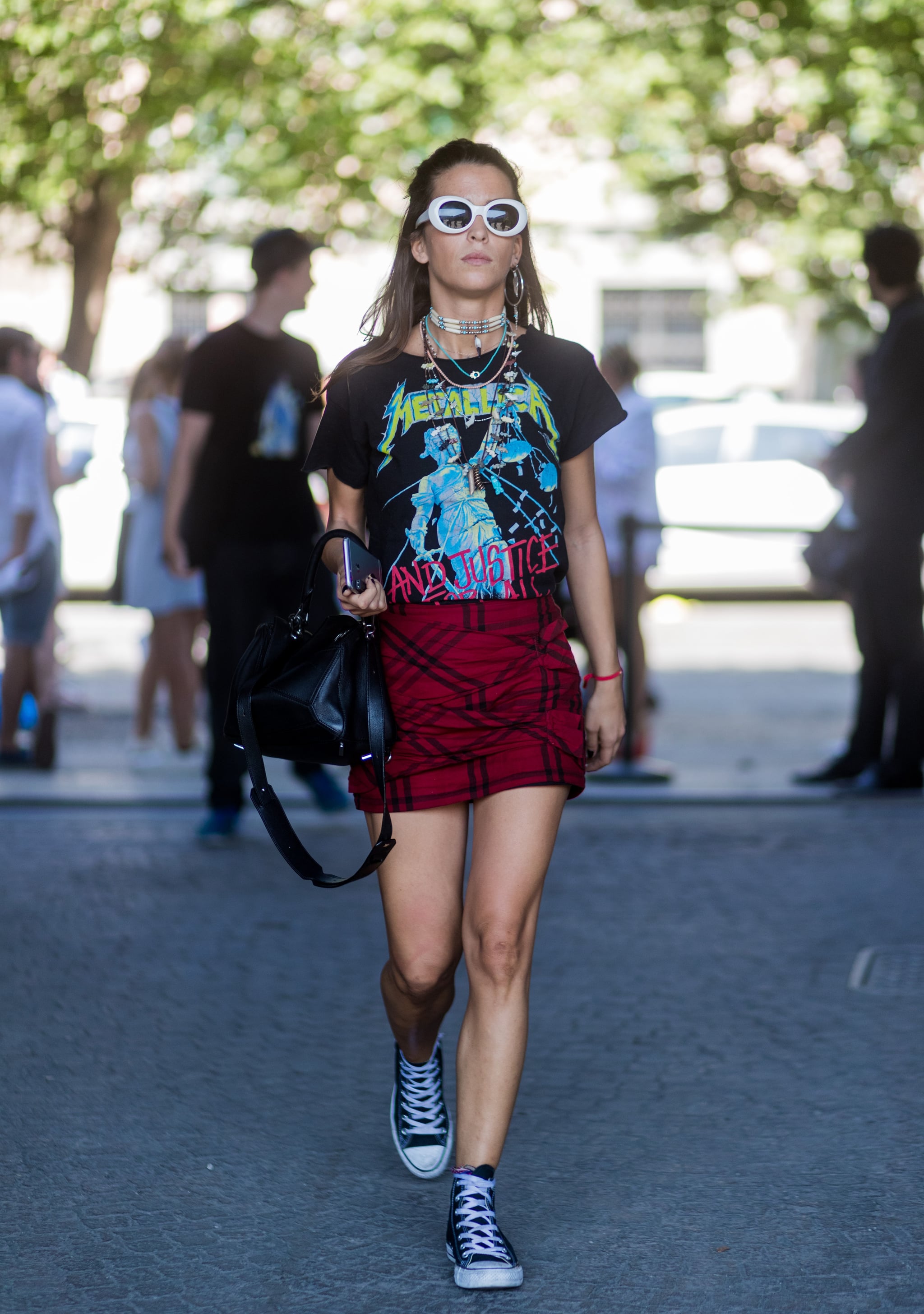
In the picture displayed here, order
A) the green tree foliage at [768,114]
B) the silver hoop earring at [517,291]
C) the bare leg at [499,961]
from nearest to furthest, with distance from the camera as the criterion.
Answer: the bare leg at [499,961] < the silver hoop earring at [517,291] < the green tree foliage at [768,114]

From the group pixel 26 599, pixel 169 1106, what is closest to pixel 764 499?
pixel 26 599

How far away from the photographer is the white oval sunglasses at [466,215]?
11.6ft

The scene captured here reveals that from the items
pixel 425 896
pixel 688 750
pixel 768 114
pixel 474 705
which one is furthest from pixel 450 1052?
pixel 768 114

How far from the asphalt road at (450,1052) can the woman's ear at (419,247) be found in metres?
1.86

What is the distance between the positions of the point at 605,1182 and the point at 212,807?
3.68 meters

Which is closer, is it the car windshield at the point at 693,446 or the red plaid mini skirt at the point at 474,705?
the red plaid mini skirt at the point at 474,705

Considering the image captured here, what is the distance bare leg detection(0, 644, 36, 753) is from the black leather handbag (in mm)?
5412

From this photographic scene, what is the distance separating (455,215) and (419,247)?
169mm

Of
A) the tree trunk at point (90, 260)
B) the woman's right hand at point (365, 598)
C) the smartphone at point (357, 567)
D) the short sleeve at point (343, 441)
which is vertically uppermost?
the tree trunk at point (90, 260)

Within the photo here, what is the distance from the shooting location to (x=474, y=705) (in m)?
3.49

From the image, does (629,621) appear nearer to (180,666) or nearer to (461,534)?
(180,666)

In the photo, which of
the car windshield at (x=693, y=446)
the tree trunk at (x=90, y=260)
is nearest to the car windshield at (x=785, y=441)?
the car windshield at (x=693, y=446)

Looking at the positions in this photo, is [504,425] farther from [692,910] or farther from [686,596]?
[686,596]

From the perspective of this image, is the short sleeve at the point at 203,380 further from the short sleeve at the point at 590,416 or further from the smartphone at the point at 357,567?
the smartphone at the point at 357,567
